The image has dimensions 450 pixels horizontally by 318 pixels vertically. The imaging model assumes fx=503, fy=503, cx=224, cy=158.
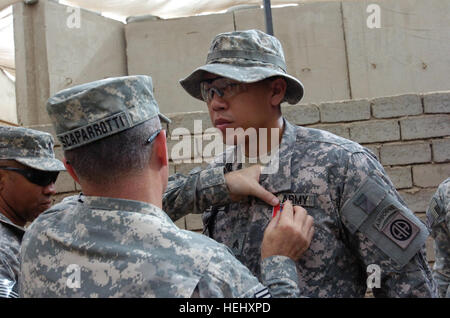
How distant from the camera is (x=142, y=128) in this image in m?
1.47

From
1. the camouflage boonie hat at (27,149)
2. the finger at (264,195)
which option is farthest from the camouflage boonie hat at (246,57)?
the camouflage boonie hat at (27,149)

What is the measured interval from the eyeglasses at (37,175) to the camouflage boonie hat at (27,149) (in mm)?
44

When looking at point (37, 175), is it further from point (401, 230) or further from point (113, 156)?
point (401, 230)

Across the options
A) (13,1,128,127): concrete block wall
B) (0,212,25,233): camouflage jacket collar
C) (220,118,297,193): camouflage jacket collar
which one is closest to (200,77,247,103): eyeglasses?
(220,118,297,193): camouflage jacket collar

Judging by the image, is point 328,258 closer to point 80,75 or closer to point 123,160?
point 123,160

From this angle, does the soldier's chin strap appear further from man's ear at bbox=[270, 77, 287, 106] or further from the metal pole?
the metal pole

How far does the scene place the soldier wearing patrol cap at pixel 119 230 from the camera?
1285mm

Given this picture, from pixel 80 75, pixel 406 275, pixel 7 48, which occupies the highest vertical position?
pixel 7 48

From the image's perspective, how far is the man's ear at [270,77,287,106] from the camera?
2.20m

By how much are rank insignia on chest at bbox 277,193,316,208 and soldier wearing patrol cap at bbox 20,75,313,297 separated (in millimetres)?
421

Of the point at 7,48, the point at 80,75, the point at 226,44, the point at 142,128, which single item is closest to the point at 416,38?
the point at 80,75

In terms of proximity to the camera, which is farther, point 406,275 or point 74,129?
point 406,275
